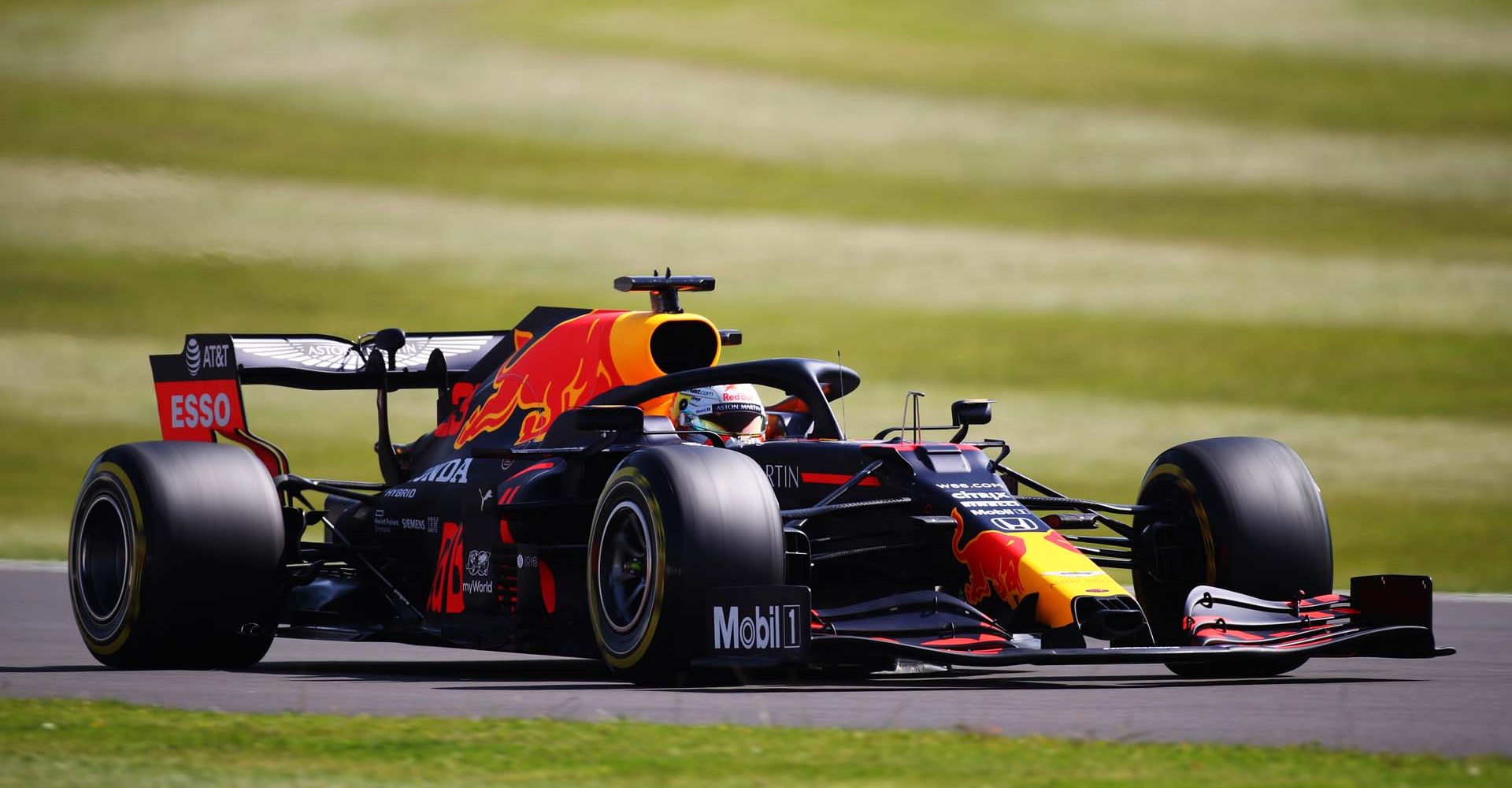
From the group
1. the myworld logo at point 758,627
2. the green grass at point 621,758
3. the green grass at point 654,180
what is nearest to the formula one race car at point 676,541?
the myworld logo at point 758,627

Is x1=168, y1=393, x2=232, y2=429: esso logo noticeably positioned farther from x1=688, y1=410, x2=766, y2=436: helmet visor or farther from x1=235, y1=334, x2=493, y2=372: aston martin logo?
x1=688, y1=410, x2=766, y2=436: helmet visor

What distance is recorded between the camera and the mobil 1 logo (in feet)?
37.7

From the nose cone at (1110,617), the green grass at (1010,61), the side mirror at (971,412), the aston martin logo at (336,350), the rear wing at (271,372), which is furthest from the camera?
the green grass at (1010,61)

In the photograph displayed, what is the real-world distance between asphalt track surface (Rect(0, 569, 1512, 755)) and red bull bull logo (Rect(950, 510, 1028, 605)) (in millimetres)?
485

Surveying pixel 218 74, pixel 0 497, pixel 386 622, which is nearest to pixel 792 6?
pixel 218 74

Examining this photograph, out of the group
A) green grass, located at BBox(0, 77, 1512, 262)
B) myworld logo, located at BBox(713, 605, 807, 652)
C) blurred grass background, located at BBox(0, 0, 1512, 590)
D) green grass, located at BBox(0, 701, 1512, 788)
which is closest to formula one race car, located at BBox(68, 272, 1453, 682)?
myworld logo, located at BBox(713, 605, 807, 652)

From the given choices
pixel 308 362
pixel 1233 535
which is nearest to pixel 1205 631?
pixel 1233 535

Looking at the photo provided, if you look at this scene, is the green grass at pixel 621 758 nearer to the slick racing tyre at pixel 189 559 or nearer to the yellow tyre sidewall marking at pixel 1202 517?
the slick racing tyre at pixel 189 559

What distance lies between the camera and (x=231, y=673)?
13.6 m

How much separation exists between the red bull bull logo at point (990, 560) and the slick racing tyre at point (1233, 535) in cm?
141

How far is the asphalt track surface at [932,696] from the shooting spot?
9.98 metres

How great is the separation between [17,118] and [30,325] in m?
7.61

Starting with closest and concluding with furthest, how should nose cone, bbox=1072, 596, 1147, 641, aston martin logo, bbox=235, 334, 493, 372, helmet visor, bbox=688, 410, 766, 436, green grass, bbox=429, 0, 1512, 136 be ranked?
1. nose cone, bbox=1072, 596, 1147, 641
2. helmet visor, bbox=688, 410, 766, 436
3. aston martin logo, bbox=235, 334, 493, 372
4. green grass, bbox=429, 0, 1512, 136

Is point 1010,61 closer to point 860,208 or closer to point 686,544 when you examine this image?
point 860,208
